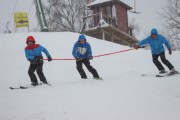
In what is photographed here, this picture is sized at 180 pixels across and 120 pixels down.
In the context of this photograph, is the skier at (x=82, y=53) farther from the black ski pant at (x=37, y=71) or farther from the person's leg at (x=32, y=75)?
the person's leg at (x=32, y=75)

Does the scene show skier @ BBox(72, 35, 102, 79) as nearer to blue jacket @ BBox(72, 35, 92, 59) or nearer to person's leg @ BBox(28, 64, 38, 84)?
blue jacket @ BBox(72, 35, 92, 59)

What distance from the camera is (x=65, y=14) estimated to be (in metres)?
44.9

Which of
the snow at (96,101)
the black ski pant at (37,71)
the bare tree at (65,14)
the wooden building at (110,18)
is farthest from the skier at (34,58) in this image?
the bare tree at (65,14)

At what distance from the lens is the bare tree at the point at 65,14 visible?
Result: 42.6 m

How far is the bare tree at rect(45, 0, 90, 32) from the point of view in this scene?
1677 inches

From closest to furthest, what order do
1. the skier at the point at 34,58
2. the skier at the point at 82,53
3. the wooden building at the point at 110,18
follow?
the skier at the point at 34,58 < the skier at the point at 82,53 < the wooden building at the point at 110,18

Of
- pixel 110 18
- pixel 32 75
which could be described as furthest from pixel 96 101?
pixel 110 18

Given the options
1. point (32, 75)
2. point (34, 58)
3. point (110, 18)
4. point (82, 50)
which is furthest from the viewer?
point (110, 18)

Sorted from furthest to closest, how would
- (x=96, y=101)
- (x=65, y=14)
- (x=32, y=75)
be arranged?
(x=65, y=14)
(x=32, y=75)
(x=96, y=101)

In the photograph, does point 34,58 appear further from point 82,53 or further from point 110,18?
point 110,18

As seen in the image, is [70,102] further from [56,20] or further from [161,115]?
[56,20]

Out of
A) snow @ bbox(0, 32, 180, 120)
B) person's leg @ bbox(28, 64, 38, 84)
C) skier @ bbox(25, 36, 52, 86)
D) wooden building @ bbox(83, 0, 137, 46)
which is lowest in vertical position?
snow @ bbox(0, 32, 180, 120)

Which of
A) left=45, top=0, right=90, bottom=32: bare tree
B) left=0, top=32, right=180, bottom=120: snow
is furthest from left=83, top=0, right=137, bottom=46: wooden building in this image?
left=0, top=32, right=180, bottom=120: snow

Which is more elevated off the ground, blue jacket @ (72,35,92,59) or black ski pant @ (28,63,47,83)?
blue jacket @ (72,35,92,59)
